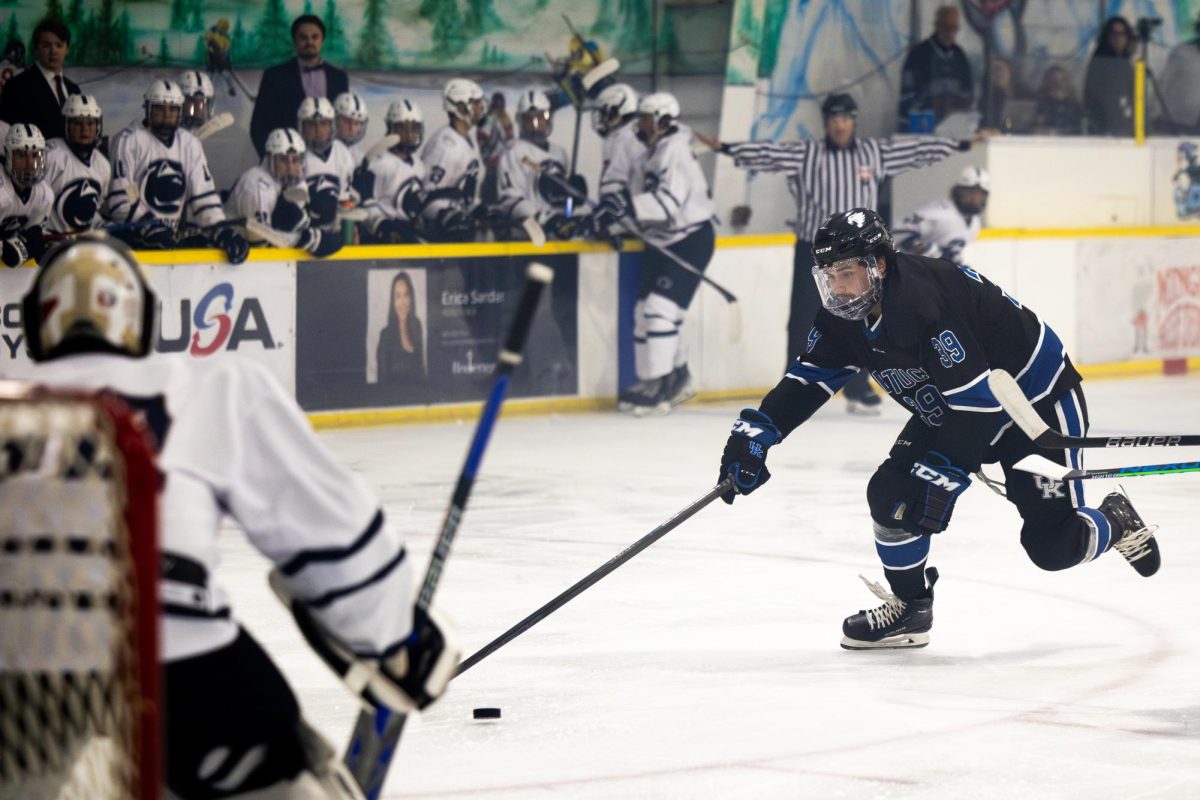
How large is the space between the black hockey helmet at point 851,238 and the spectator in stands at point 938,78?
7.81 m

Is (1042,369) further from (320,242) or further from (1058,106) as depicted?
(1058,106)

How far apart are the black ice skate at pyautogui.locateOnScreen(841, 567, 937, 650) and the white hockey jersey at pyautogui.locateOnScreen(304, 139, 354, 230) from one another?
5015 millimetres

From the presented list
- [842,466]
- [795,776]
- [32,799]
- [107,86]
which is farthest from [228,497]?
[107,86]

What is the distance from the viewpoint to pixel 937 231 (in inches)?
421

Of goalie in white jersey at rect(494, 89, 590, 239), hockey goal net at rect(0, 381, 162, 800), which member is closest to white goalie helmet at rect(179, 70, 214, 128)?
goalie in white jersey at rect(494, 89, 590, 239)

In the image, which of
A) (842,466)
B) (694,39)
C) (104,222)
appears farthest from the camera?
(694,39)

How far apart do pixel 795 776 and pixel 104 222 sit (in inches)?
237

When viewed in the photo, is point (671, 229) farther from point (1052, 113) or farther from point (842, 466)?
point (1052, 113)

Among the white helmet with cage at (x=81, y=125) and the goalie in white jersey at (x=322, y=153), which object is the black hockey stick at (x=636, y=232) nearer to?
the goalie in white jersey at (x=322, y=153)

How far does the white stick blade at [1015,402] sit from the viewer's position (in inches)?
173

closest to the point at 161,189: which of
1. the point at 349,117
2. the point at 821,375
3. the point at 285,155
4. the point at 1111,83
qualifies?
the point at 285,155

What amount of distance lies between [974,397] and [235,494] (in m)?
2.68

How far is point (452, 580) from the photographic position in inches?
222

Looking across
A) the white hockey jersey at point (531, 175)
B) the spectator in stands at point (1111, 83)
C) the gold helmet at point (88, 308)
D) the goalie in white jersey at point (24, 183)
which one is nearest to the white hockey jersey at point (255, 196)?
the goalie in white jersey at point (24, 183)
